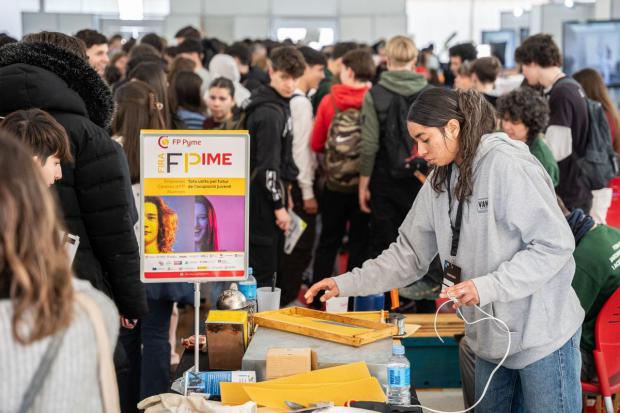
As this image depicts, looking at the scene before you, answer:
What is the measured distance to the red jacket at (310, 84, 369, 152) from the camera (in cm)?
507

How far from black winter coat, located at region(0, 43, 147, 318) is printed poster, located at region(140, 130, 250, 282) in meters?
0.29

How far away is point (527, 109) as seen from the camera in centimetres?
399

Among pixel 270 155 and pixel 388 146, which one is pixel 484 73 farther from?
pixel 270 155

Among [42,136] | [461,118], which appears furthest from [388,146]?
[42,136]

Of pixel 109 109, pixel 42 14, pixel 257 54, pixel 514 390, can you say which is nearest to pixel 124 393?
pixel 109 109

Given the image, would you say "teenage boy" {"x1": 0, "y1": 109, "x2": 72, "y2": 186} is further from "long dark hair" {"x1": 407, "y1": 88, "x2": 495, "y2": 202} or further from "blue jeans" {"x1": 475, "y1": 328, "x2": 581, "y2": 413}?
"blue jeans" {"x1": 475, "y1": 328, "x2": 581, "y2": 413}

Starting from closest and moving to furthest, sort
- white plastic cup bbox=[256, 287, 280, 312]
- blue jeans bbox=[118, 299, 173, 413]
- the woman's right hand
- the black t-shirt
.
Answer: the woman's right hand
white plastic cup bbox=[256, 287, 280, 312]
blue jeans bbox=[118, 299, 173, 413]
the black t-shirt

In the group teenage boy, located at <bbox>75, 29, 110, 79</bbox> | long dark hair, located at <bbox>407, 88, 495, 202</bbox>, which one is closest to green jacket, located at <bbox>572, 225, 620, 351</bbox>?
long dark hair, located at <bbox>407, 88, 495, 202</bbox>

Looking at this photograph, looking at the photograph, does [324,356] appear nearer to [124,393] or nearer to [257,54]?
[124,393]

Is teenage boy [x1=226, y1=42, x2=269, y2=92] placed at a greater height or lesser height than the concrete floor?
greater

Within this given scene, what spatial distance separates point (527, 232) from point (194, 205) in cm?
93

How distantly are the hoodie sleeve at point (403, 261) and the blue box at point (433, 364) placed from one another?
1.42 meters

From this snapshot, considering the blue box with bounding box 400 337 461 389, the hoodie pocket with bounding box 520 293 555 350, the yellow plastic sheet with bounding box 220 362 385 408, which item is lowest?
the blue box with bounding box 400 337 461 389

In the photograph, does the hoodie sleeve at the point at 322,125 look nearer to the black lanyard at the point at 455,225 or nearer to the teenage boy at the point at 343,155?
the teenage boy at the point at 343,155
